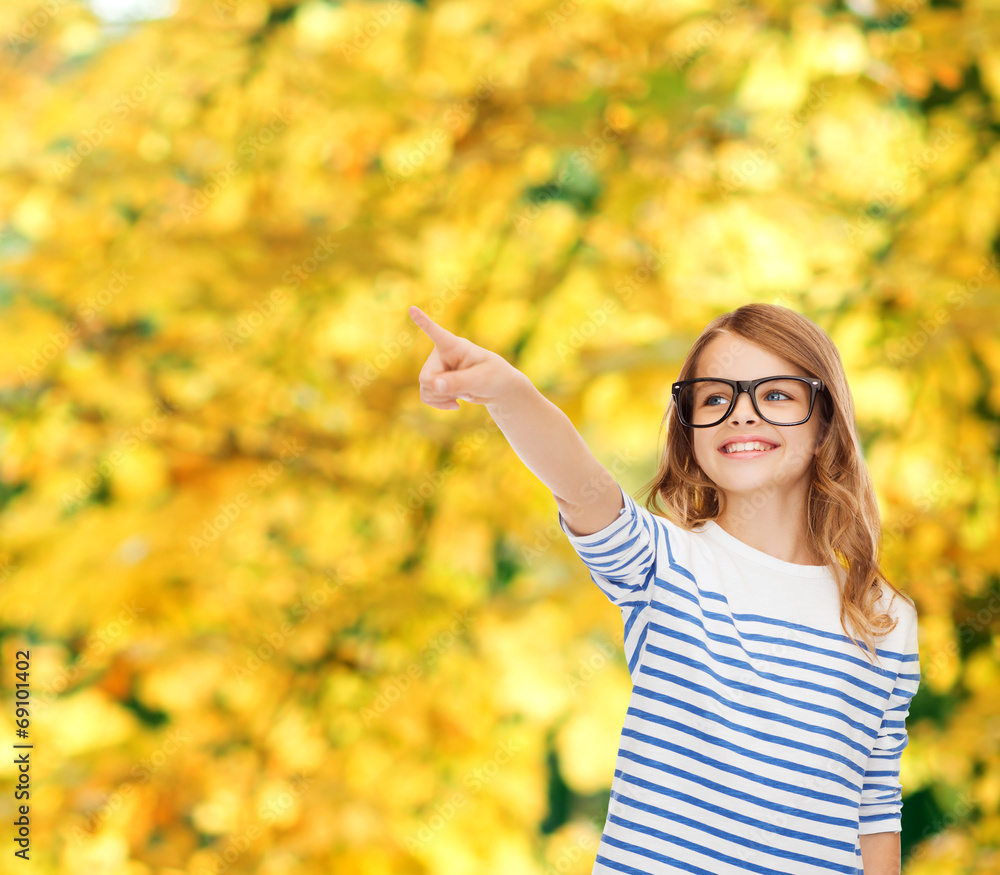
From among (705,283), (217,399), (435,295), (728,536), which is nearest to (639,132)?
(705,283)

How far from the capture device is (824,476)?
0.71 meters

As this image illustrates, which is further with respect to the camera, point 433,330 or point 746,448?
point 746,448

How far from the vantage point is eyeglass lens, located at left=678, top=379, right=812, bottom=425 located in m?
0.67

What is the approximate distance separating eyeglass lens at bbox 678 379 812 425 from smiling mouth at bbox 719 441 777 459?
2 centimetres

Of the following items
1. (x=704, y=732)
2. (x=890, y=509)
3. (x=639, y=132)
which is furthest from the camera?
(x=639, y=132)

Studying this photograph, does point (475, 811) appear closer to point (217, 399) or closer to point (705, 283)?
point (217, 399)

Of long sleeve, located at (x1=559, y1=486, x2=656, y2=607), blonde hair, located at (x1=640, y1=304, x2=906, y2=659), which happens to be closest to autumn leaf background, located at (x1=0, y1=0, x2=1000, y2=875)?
blonde hair, located at (x1=640, y1=304, x2=906, y2=659)

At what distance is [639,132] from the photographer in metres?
1.46

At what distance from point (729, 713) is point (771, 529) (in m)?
0.15

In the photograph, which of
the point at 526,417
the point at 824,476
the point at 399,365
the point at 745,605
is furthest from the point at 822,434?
the point at 399,365

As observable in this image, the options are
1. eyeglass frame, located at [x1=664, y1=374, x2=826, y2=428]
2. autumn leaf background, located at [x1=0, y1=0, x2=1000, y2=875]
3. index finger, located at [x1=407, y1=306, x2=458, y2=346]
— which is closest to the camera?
index finger, located at [x1=407, y1=306, x2=458, y2=346]

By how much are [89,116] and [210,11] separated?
25 cm

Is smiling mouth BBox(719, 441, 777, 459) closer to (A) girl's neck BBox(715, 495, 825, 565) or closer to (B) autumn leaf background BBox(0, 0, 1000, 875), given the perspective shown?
(A) girl's neck BBox(715, 495, 825, 565)

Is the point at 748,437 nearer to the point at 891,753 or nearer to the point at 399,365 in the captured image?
the point at 891,753
